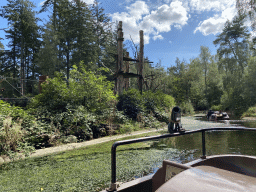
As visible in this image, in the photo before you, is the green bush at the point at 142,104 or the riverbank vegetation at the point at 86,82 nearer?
the riverbank vegetation at the point at 86,82

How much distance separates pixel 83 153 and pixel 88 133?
1947 millimetres

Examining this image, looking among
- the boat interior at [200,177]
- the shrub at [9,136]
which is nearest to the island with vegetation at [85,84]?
the shrub at [9,136]

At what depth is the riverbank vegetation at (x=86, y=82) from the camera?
683cm

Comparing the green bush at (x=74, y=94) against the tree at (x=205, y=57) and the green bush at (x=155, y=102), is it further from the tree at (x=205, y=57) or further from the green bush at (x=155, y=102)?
the tree at (x=205, y=57)

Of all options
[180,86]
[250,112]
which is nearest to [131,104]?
[250,112]

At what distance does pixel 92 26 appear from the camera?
29.5 metres

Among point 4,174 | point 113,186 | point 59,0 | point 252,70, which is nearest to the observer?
point 113,186

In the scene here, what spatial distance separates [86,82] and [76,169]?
216 inches

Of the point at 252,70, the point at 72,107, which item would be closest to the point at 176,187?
the point at 72,107

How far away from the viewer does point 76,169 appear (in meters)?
3.79

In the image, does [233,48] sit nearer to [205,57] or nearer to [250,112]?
[205,57]

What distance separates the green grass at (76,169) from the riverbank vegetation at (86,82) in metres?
1.07

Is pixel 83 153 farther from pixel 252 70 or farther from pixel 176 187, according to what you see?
pixel 252 70

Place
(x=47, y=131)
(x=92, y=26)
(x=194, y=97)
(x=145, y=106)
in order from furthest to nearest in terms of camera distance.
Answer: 1. (x=194, y=97)
2. (x=92, y=26)
3. (x=145, y=106)
4. (x=47, y=131)
